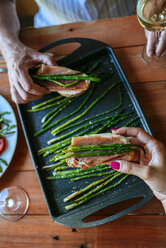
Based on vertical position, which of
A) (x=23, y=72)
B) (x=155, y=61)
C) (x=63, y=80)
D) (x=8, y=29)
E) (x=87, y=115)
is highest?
(x=8, y=29)

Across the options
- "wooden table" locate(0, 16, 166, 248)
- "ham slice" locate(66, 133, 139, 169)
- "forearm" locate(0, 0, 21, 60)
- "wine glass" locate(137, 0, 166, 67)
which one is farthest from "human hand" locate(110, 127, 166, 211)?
"forearm" locate(0, 0, 21, 60)

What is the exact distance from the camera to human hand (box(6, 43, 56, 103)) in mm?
2061

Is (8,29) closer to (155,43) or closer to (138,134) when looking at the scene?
(155,43)

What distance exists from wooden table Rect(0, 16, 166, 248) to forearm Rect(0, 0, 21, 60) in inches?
6.5

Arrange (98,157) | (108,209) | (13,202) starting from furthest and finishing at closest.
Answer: (13,202) < (108,209) < (98,157)

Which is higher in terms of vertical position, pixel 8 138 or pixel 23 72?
pixel 23 72

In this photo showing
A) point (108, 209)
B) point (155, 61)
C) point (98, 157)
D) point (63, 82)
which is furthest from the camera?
point (155, 61)

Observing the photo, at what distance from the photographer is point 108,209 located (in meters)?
1.87

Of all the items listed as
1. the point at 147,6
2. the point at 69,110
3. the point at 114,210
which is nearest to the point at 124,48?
the point at 147,6

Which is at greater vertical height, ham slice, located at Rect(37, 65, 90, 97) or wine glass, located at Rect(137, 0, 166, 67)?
wine glass, located at Rect(137, 0, 166, 67)

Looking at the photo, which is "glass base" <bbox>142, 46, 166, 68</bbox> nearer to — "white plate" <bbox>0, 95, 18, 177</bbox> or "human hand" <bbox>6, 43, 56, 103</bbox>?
"human hand" <bbox>6, 43, 56, 103</bbox>

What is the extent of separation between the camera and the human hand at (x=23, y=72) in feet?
6.76

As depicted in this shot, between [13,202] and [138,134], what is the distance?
3.80 ft

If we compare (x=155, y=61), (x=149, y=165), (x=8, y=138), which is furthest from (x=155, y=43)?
(x=8, y=138)
